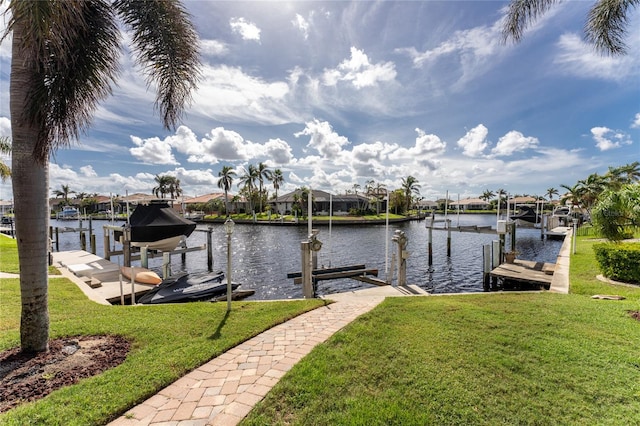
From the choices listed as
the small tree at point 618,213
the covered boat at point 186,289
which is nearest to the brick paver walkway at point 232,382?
the covered boat at point 186,289

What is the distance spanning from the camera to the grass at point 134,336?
320cm

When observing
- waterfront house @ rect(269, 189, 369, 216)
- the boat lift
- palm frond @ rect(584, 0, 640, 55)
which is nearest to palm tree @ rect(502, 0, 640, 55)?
palm frond @ rect(584, 0, 640, 55)

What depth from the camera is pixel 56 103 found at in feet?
12.7

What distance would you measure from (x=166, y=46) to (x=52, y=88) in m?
1.64

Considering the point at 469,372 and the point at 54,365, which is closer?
the point at 469,372

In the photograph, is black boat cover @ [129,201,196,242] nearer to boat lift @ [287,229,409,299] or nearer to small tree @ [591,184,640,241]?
boat lift @ [287,229,409,299]

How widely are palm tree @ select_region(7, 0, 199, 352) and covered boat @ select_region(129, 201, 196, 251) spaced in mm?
9880

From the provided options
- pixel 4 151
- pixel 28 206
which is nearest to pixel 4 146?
pixel 4 151

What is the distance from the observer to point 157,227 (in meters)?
13.6

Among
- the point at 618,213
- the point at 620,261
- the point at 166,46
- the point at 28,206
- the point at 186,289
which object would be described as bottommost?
the point at 186,289

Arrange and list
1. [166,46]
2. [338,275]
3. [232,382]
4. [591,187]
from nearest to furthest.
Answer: [232,382]
[166,46]
[338,275]
[591,187]

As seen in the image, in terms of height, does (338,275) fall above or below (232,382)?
below

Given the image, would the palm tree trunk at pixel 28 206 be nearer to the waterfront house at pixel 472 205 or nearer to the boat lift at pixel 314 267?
the boat lift at pixel 314 267

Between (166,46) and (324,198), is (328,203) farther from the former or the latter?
(166,46)
